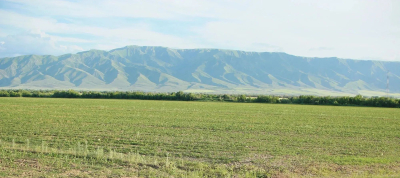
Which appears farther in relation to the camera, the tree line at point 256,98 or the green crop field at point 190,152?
the tree line at point 256,98

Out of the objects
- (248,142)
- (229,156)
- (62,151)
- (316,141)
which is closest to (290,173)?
(229,156)

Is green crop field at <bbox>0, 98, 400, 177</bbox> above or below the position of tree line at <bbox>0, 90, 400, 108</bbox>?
below

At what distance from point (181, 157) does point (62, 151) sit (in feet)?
18.1

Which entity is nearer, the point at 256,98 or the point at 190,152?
the point at 190,152

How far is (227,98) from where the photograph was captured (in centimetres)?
8400

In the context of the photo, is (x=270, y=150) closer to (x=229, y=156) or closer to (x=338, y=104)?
(x=229, y=156)

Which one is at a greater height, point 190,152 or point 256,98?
point 256,98

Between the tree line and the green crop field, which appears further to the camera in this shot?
the tree line

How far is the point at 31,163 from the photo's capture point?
13.9 meters

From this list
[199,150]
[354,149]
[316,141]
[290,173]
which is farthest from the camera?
[316,141]

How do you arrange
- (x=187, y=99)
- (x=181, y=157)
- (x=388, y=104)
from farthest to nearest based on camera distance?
(x=187, y=99), (x=388, y=104), (x=181, y=157)

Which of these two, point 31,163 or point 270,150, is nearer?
point 31,163

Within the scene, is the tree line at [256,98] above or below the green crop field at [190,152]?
above

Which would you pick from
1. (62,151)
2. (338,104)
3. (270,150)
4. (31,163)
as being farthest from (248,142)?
(338,104)
